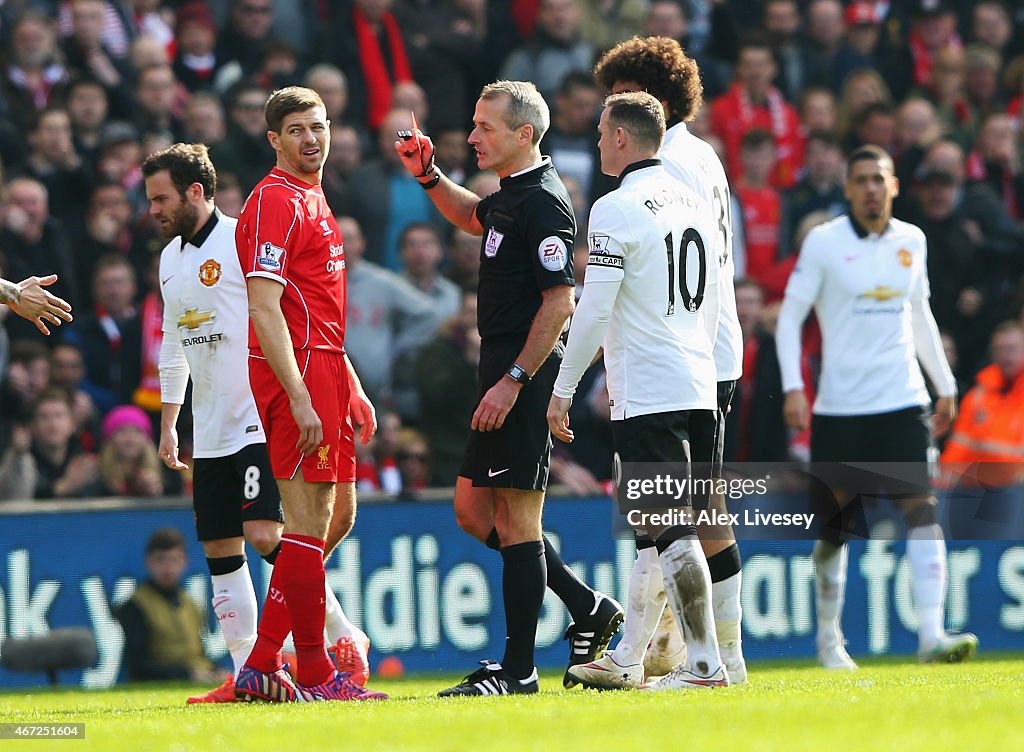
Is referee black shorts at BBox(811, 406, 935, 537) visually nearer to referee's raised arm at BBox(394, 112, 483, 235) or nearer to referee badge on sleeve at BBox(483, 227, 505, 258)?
referee's raised arm at BBox(394, 112, 483, 235)

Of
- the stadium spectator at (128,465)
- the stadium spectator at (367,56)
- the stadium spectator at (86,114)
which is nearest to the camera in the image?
the stadium spectator at (128,465)

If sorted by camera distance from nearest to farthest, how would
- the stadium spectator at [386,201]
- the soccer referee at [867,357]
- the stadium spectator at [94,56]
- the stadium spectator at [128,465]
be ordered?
the soccer referee at [867,357], the stadium spectator at [128,465], the stadium spectator at [386,201], the stadium spectator at [94,56]

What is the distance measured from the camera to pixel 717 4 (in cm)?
1606

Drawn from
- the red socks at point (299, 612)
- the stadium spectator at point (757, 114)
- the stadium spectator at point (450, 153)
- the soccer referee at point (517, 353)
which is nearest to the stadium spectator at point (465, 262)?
the stadium spectator at point (450, 153)

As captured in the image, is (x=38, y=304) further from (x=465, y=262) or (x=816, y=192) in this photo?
(x=816, y=192)

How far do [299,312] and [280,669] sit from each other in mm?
1548

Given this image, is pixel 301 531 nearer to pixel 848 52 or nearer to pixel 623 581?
pixel 623 581

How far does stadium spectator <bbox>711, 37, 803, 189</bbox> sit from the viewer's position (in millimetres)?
14914

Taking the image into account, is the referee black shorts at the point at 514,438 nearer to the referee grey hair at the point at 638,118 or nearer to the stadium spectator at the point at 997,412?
the referee grey hair at the point at 638,118

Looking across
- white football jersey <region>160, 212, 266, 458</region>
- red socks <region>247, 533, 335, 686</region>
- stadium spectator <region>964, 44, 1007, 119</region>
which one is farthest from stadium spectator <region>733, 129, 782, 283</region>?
red socks <region>247, 533, 335, 686</region>

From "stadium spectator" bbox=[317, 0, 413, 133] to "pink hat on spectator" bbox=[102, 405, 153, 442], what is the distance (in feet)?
13.2

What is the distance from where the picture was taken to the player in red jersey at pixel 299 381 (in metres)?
6.76

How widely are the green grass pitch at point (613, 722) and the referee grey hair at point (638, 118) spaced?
2339mm

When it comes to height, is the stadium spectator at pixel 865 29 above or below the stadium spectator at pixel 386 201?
above
